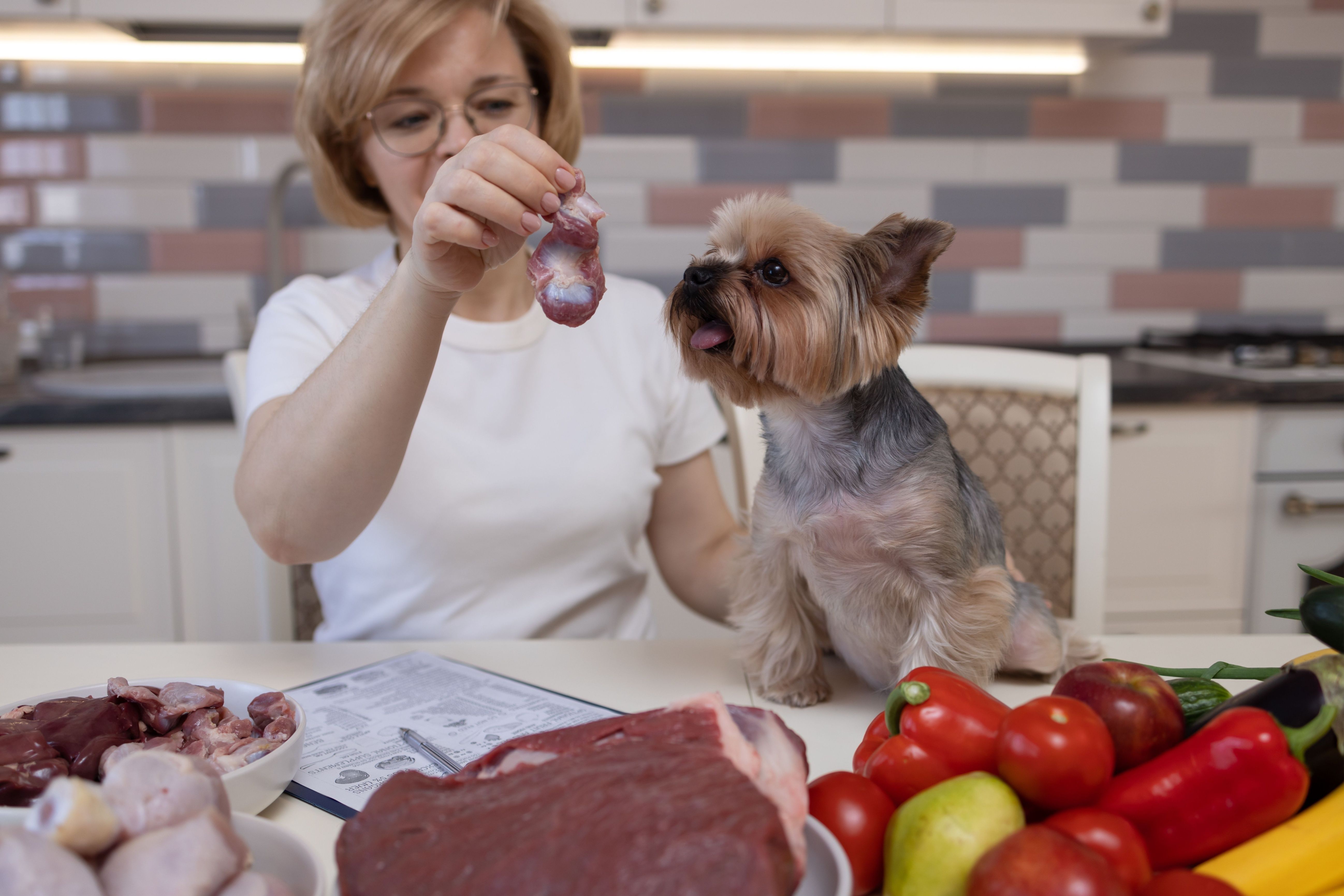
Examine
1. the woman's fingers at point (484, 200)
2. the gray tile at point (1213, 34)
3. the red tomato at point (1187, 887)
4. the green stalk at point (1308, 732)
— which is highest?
the gray tile at point (1213, 34)

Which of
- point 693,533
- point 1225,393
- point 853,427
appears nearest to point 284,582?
point 693,533

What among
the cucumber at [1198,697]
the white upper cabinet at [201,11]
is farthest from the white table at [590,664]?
the white upper cabinet at [201,11]

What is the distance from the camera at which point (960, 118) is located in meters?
2.58

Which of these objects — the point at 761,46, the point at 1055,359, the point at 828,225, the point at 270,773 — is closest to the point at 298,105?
the point at 828,225

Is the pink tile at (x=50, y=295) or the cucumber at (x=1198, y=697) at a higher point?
the pink tile at (x=50, y=295)

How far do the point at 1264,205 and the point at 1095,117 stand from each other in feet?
1.76

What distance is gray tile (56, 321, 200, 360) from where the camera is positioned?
2.43 meters

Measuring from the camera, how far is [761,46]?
2.28 meters

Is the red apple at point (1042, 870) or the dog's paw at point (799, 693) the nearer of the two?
the red apple at point (1042, 870)

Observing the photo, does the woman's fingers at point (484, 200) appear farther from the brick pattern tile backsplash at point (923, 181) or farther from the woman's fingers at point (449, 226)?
the brick pattern tile backsplash at point (923, 181)

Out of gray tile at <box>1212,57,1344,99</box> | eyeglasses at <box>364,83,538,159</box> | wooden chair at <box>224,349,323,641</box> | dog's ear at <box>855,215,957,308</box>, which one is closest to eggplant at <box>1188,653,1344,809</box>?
dog's ear at <box>855,215,957,308</box>

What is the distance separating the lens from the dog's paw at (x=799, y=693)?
0.89 m

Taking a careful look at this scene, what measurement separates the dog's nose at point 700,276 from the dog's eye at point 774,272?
4 cm

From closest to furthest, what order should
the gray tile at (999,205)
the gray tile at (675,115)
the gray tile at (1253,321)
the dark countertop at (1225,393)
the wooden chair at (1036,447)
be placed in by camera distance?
the wooden chair at (1036,447)
the dark countertop at (1225,393)
the gray tile at (675,115)
the gray tile at (999,205)
the gray tile at (1253,321)
